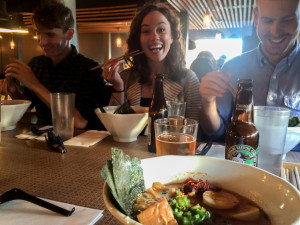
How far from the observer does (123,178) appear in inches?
20.0

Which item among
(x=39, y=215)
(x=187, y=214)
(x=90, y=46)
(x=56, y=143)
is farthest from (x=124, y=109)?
(x=90, y=46)

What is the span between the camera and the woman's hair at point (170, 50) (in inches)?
78.0

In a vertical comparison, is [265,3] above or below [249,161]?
above

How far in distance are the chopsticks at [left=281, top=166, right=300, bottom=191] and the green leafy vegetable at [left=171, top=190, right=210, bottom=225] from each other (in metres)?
0.42

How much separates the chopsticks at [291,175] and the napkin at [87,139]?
836 millimetres

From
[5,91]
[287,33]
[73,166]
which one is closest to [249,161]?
[73,166]

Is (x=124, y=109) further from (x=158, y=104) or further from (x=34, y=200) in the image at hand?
(x=34, y=200)

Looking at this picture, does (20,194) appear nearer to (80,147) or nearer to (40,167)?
(40,167)

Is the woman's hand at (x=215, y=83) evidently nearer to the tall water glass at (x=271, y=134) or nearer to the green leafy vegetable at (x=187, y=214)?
the tall water glass at (x=271, y=134)

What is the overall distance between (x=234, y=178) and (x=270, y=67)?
1477mm

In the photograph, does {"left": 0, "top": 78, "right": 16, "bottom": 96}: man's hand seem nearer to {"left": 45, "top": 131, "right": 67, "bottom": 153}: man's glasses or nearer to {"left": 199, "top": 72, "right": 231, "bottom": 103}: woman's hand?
{"left": 45, "top": 131, "right": 67, "bottom": 153}: man's glasses

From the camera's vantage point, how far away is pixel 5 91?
5.77ft

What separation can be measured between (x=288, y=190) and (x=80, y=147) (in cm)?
92

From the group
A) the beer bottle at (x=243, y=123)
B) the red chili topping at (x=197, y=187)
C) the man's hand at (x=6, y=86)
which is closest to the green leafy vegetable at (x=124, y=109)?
the beer bottle at (x=243, y=123)
